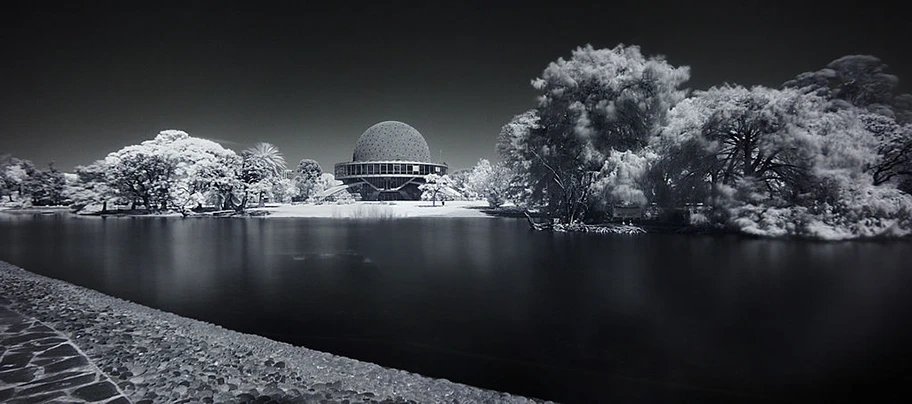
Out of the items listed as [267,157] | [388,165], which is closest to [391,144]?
[388,165]

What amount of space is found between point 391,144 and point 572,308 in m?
87.1

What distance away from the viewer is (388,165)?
89125 millimetres

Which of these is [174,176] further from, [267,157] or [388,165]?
[388,165]

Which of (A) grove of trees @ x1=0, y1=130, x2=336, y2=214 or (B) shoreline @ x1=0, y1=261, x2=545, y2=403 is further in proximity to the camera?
(A) grove of trees @ x1=0, y1=130, x2=336, y2=214

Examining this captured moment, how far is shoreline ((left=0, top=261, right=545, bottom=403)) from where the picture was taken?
495 cm

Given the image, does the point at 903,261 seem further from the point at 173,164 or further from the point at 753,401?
the point at 173,164

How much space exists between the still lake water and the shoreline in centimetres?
67

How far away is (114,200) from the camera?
46.2 metres

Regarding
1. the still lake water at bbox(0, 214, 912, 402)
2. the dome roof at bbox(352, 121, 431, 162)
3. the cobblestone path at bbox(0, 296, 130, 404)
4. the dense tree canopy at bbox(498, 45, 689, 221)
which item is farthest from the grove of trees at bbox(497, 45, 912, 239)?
the dome roof at bbox(352, 121, 431, 162)

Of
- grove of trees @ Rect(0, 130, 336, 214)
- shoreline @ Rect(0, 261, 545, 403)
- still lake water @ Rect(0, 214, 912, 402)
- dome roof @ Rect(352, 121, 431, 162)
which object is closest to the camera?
shoreline @ Rect(0, 261, 545, 403)

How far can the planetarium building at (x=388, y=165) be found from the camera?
3410 inches

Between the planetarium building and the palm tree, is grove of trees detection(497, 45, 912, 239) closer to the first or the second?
the palm tree

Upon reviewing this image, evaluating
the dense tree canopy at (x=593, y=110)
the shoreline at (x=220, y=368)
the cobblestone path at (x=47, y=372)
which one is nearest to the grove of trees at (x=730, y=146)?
the dense tree canopy at (x=593, y=110)

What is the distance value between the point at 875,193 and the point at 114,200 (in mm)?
64019
